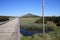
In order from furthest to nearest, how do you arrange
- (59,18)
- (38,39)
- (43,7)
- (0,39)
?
(59,18) → (43,7) → (38,39) → (0,39)

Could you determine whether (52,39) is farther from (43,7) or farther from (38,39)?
(43,7)

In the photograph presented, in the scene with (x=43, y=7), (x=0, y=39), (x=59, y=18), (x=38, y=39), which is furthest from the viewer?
(x=59, y=18)

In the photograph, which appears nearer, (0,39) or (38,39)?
(0,39)

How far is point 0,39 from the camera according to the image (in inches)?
397

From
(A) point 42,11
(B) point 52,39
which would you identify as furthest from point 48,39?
(A) point 42,11

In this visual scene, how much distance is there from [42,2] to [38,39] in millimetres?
5467

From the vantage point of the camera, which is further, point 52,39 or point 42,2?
point 42,2

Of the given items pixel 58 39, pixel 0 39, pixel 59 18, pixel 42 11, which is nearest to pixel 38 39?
pixel 58 39

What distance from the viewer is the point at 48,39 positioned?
52.0 feet

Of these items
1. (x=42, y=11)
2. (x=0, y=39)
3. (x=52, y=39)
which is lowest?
(x=52, y=39)

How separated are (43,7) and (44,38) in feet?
14.1

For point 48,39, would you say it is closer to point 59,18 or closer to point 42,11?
point 42,11

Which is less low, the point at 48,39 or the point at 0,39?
the point at 0,39

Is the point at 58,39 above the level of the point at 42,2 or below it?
below
